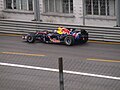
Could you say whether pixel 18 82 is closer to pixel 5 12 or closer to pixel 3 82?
pixel 3 82

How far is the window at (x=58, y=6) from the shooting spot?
93.8 ft

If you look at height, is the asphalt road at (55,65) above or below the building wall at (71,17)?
below

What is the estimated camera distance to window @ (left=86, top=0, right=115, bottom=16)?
88.6 feet

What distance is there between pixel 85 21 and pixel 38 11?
2920 millimetres

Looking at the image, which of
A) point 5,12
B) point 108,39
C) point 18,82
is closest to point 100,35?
point 108,39

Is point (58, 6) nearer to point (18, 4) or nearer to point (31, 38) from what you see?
point (18, 4)

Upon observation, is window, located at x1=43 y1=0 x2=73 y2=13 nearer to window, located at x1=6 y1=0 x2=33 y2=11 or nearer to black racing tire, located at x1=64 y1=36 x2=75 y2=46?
window, located at x1=6 y1=0 x2=33 y2=11

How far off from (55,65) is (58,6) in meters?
12.5

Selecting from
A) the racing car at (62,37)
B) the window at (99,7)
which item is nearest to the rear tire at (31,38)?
the racing car at (62,37)

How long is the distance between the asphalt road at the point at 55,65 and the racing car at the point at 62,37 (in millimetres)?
292

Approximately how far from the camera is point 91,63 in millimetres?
17781

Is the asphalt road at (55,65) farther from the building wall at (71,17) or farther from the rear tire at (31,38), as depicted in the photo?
the building wall at (71,17)

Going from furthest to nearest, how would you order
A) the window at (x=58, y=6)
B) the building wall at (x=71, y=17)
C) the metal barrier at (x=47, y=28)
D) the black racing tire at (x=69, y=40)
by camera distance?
the window at (x=58, y=6) < the building wall at (x=71, y=17) < the metal barrier at (x=47, y=28) < the black racing tire at (x=69, y=40)

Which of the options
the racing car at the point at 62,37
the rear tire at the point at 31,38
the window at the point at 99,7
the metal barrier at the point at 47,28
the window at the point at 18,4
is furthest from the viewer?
the window at the point at 18,4
